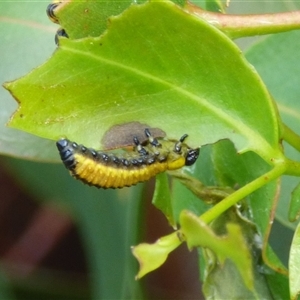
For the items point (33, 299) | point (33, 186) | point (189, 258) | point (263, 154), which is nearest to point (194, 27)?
point (263, 154)

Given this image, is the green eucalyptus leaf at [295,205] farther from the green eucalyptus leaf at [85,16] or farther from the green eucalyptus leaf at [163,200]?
the green eucalyptus leaf at [85,16]

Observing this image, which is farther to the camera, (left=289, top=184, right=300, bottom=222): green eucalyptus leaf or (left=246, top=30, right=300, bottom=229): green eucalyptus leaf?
(left=246, top=30, right=300, bottom=229): green eucalyptus leaf

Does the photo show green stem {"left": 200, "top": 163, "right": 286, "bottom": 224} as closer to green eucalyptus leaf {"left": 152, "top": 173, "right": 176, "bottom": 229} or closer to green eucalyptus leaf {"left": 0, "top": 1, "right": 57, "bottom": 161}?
green eucalyptus leaf {"left": 152, "top": 173, "right": 176, "bottom": 229}

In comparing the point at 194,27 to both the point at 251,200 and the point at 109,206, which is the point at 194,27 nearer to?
the point at 251,200

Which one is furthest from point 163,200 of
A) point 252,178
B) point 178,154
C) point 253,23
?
point 253,23

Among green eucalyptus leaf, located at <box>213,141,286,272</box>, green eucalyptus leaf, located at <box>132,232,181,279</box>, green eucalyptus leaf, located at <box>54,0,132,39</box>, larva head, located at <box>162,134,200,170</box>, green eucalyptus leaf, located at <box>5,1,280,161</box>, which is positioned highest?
green eucalyptus leaf, located at <box>54,0,132,39</box>

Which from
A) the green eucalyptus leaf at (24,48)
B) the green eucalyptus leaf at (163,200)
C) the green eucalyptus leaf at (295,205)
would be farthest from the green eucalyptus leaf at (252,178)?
the green eucalyptus leaf at (24,48)

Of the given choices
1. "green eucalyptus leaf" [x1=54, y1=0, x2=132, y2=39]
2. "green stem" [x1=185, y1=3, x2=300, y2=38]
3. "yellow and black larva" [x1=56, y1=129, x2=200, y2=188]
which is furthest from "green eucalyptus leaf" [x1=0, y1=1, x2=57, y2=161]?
"green stem" [x1=185, y1=3, x2=300, y2=38]
